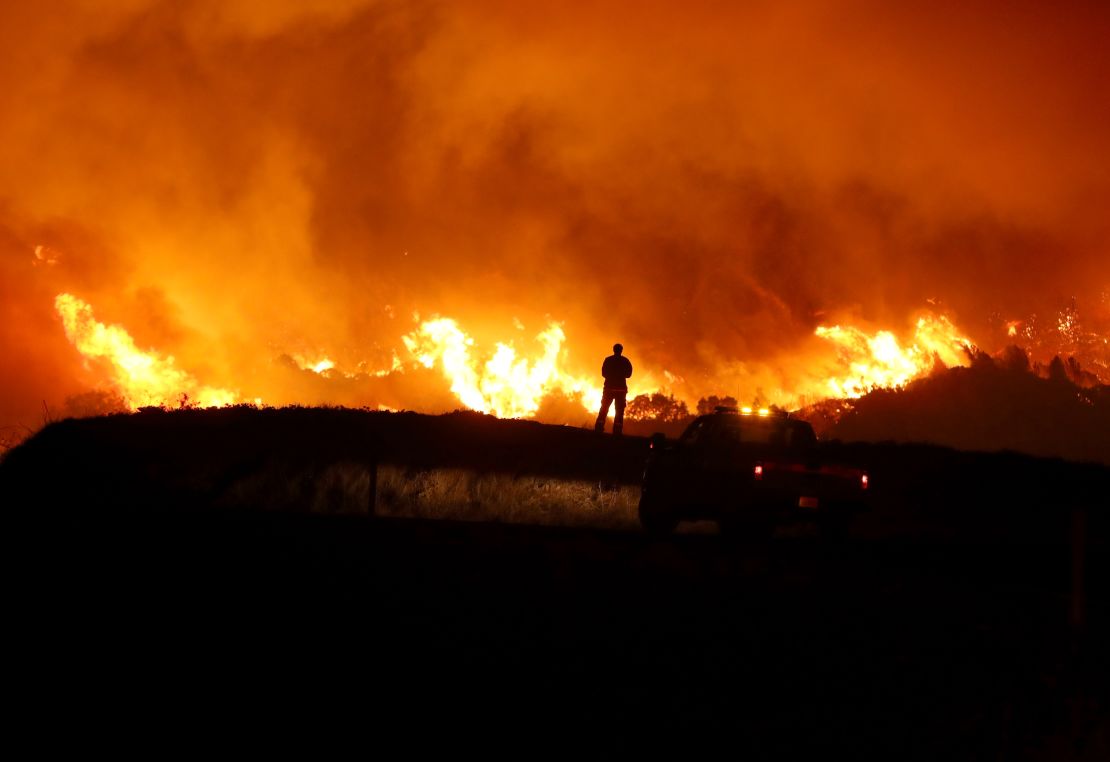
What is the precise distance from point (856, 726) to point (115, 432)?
20.8 m

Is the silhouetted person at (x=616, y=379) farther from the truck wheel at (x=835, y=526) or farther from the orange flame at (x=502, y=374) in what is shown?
the orange flame at (x=502, y=374)

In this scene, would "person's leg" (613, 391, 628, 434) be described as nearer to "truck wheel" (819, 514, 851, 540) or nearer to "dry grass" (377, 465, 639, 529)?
"dry grass" (377, 465, 639, 529)

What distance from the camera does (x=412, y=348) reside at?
5991 centimetres

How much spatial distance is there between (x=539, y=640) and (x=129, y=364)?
51.2 m

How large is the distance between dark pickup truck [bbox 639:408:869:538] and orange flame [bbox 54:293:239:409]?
39751 mm

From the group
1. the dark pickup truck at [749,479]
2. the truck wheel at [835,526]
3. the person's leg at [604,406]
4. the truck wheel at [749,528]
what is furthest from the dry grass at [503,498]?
the truck wheel at [835,526]

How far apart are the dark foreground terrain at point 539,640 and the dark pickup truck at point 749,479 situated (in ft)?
2.87

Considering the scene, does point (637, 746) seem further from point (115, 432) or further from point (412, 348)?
point (412, 348)

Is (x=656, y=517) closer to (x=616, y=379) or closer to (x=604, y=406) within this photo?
(x=616, y=379)

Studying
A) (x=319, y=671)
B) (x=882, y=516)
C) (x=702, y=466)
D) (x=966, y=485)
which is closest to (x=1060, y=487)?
(x=966, y=485)

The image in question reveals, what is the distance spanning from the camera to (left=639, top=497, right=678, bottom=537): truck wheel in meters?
18.7

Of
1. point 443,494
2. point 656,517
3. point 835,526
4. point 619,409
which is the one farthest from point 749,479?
point 619,409

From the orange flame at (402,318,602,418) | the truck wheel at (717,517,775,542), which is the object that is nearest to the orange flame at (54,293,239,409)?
the orange flame at (402,318,602,418)

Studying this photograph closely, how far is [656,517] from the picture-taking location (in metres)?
19.0
